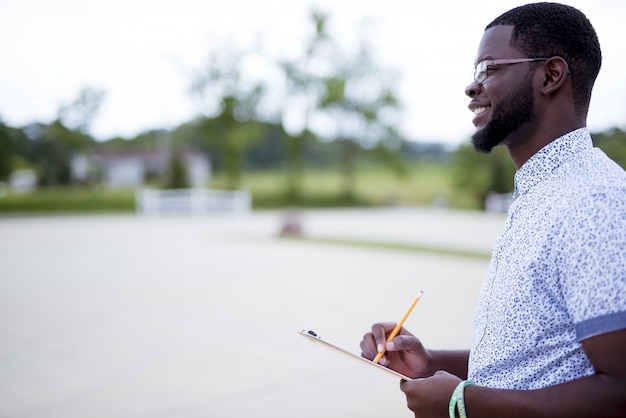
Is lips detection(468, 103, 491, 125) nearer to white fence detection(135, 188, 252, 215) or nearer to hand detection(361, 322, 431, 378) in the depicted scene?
hand detection(361, 322, 431, 378)

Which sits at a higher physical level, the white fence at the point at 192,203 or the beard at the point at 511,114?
the beard at the point at 511,114

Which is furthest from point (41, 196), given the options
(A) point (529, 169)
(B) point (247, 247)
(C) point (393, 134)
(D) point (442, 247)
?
(A) point (529, 169)

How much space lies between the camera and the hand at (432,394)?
1204 millimetres

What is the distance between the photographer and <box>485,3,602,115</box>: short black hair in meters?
1.23

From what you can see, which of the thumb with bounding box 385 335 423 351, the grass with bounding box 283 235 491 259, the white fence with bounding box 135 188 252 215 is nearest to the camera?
Result: the thumb with bounding box 385 335 423 351

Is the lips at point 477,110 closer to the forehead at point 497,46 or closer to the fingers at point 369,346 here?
the forehead at point 497,46

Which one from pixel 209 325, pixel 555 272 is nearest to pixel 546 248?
pixel 555 272

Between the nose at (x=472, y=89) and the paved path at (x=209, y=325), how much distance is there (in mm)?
2787

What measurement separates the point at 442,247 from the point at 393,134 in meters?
28.3

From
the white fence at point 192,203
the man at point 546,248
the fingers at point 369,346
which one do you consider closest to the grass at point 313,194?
the white fence at point 192,203

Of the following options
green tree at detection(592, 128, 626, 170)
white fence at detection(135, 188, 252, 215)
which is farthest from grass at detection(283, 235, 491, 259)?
white fence at detection(135, 188, 252, 215)

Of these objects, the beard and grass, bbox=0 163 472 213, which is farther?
grass, bbox=0 163 472 213

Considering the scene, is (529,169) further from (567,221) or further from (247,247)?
(247,247)

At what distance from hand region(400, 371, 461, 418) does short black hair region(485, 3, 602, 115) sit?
0.59 meters
